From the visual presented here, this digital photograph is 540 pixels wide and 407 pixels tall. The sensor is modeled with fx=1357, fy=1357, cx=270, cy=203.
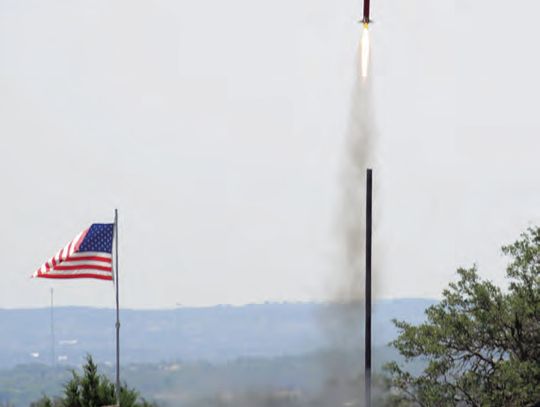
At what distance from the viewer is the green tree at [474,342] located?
76125 millimetres

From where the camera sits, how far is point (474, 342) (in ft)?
259

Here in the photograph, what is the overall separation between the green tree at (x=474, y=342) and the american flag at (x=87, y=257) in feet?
78.4

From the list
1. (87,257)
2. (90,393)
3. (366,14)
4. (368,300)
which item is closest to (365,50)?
(366,14)

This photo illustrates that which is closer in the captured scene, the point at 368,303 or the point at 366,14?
the point at 368,303

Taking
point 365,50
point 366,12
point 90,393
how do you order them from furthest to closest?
point 365,50 < point 366,12 < point 90,393

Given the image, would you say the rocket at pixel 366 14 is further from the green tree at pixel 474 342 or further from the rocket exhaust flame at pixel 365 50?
the green tree at pixel 474 342

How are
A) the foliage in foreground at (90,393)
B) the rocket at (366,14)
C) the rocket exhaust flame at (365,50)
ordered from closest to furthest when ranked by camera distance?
the foliage in foreground at (90,393) → the rocket at (366,14) → the rocket exhaust flame at (365,50)

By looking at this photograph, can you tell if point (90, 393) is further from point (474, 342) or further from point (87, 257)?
point (474, 342)

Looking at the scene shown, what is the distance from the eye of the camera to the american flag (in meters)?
59.8

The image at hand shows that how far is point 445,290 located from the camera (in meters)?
80.9


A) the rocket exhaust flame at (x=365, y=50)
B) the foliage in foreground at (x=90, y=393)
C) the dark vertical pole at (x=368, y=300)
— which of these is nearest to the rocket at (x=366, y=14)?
the rocket exhaust flame at (x=365, y=50)

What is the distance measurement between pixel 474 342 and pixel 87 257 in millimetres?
27791

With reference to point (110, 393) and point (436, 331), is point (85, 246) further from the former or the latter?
point (436, 331)

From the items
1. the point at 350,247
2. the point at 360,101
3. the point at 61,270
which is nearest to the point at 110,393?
the point at 61,270
